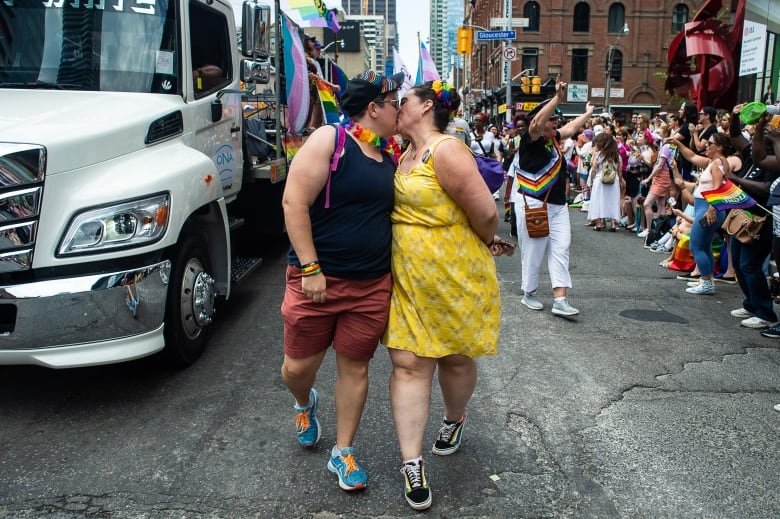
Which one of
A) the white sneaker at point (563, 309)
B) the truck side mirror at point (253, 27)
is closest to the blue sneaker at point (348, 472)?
the white sneaker at point (563, 309)

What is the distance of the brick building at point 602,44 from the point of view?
50.2 meters

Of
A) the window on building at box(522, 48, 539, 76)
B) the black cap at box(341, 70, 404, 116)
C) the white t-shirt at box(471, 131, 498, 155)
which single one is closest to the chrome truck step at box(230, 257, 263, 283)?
the black cap at box(341, 70, 404, 116)

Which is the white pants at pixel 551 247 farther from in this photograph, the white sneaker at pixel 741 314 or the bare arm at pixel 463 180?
the bare arm at pixel 463 180

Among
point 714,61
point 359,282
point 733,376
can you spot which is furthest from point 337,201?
point 714,61

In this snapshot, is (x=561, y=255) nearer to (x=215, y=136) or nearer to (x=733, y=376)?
(x=733, y=376)

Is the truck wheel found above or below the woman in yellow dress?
below

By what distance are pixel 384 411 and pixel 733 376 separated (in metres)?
2.53

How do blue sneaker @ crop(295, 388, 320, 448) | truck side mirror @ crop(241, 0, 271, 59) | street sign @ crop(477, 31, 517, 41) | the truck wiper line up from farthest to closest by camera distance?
street sign @ crop(477, 31, 517, 41) < truck side mirror @ crop(241, 0, 271, 59) < the truck wiper < blue sneaker @ crop(295, 388, 320, 448)

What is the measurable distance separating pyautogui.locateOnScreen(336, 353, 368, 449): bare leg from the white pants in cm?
355

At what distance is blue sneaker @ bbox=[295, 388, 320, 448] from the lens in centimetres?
340

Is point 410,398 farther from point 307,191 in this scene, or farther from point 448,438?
point 307,191

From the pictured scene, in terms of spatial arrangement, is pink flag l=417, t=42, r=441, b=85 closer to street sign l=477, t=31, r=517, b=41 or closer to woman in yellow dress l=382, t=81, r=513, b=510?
woman in yellow dress l=382, t=81, r=513, b=510

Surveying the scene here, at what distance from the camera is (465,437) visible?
3654mm

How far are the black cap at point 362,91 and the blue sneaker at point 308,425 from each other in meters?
1.42
